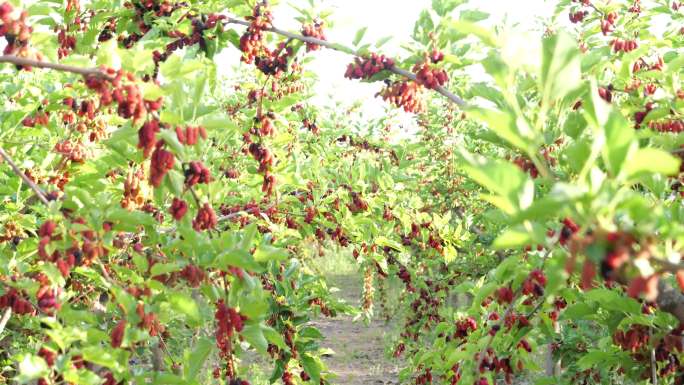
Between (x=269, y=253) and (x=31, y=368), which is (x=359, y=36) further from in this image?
(x=31, y=368)

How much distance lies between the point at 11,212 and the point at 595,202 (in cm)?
327

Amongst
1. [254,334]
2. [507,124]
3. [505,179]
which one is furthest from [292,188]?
[505,179]

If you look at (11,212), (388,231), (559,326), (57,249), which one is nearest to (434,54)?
(57,249)

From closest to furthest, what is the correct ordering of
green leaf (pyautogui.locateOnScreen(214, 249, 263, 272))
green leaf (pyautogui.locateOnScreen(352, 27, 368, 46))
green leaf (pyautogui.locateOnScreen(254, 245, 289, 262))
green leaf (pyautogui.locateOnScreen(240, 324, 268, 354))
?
green leaf (pyautogui.locateOnScreen(214, 249, 263, 272)) < green leaf (pyautogui.locateOnScreen(254, 245, 289, 262)) < green leaf (pyautogui.locateOnScreen(240, 324, 268, 354)) < green leaf (pyautogui.locateOnScreen(352, 27, 368, 46))

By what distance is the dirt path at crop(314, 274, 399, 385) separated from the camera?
42.2 ft

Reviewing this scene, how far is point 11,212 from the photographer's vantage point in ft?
11.5

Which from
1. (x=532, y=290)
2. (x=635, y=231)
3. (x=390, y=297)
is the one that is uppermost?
(x=635, y=231)

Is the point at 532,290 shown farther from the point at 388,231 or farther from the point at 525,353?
the point at 388,231

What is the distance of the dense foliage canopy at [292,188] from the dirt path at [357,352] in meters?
6.96

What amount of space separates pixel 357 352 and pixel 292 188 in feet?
36.2

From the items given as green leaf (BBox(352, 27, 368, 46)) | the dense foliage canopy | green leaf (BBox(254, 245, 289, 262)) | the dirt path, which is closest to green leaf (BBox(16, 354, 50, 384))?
the dense foliage canopy

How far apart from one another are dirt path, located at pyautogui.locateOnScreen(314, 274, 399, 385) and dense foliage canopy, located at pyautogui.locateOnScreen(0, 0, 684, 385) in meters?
6.96

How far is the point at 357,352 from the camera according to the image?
48.6 feet

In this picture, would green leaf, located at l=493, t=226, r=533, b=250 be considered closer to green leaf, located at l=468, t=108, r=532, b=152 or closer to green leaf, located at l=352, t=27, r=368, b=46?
green leaf, located at l=468, t=108, r=532, b=152
